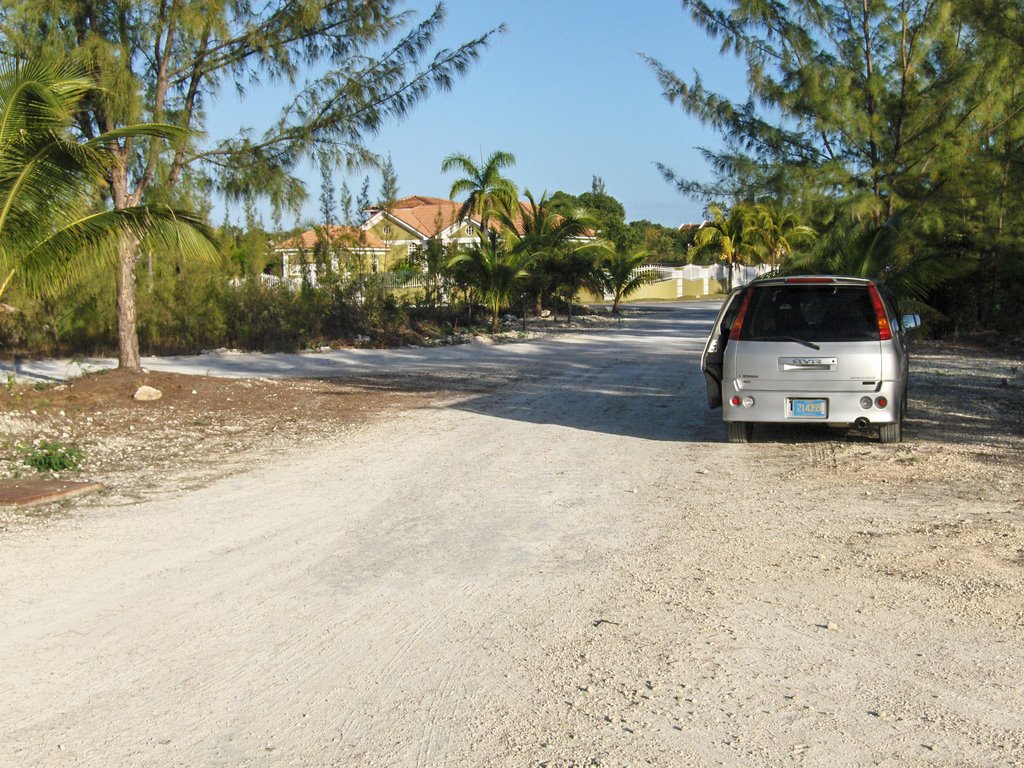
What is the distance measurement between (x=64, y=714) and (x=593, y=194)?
86951 mm

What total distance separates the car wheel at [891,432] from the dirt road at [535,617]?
19.3 inches

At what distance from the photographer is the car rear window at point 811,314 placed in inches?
398

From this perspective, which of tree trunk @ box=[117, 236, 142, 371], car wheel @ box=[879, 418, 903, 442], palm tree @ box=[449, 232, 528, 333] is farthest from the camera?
palm tree @ box=[449, 232, 528, 333]

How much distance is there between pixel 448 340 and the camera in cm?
2634

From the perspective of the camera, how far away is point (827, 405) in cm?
999

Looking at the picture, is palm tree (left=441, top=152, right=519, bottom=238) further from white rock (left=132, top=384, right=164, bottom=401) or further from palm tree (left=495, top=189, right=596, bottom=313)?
white rock (left=132, top=384, right=164, bottom=401)

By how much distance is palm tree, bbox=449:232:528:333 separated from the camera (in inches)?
1109

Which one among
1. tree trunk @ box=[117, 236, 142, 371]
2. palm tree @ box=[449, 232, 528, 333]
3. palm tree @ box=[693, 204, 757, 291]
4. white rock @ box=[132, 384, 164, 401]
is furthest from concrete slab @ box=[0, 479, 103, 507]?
palm tree @ box=[693, 204, 757, 291]

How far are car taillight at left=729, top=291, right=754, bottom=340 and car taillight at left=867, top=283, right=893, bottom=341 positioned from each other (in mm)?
1189

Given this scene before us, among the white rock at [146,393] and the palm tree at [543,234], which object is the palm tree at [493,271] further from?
the white rock at [146,393]

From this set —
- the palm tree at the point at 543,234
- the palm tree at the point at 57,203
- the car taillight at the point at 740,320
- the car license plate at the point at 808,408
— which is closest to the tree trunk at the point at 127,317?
the palm tree at the point at 57,203

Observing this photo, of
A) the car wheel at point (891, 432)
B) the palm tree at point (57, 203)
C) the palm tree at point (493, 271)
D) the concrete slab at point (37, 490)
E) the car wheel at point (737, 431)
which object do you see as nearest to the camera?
the concrete slab at point (37, 490)

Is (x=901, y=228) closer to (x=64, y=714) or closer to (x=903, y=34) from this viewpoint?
(x=903, y=34)

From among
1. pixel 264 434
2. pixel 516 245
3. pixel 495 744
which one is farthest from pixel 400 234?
pixel 495 744
